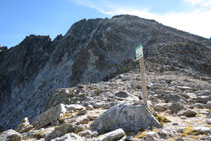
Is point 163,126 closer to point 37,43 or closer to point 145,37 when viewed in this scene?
point 145,37

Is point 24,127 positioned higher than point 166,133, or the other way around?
point 166,133

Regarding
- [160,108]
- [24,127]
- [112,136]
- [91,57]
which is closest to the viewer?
[112,136]

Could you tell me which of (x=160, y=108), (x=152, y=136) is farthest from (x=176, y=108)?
(x=152, y=136)

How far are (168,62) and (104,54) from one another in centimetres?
1629

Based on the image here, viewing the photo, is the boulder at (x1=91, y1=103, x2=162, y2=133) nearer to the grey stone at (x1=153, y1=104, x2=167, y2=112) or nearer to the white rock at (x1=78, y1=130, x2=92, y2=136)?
the white rock at (x1=78, y1=130, x2=92, y2=136)

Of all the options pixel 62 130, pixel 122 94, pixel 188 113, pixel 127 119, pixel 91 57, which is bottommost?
pixel 62 130

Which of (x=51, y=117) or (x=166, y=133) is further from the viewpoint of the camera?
(x=51, y=117)

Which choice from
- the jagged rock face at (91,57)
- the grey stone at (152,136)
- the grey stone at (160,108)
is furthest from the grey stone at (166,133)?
the jagged rock face at (91,57)

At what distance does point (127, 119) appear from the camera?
6363 mm

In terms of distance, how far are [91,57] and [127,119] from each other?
33.8 m

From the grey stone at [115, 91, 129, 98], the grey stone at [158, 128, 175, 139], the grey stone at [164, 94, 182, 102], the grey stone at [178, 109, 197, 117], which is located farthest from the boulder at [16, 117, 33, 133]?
the grey stone at [164, 94, 182, 102]

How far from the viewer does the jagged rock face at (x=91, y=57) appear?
29.1 metres

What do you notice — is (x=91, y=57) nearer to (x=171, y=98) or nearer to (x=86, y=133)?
(x=171, y=98)

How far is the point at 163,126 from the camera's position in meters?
6.07
